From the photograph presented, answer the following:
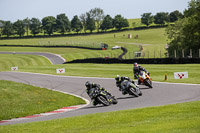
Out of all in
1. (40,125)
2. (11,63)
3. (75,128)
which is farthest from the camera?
(11,63)

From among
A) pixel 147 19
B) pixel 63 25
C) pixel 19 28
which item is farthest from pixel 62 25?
pixel 147 19

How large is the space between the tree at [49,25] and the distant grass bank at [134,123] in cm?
16157

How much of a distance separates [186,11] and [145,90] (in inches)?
1532

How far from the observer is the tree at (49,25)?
17075cm

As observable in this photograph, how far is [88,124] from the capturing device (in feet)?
35.1

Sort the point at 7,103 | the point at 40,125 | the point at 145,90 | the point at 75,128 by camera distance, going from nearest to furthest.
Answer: the point at 75,128 → the point at 40,125 → the point at 7,103 → the point at 145,90

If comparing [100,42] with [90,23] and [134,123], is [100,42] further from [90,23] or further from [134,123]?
[134,123]

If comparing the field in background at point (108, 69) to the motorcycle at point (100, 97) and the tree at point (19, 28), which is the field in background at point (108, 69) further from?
the tree at point (19, 28)

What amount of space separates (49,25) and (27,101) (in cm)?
15657

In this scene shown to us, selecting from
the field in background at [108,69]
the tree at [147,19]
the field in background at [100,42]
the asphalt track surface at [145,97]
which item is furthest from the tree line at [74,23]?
the asphalt track surface at [145,97]

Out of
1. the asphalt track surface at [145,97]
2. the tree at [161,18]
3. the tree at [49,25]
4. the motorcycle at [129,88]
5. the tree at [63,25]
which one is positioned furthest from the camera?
the tree at [161,18]

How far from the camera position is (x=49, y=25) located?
17062 cm

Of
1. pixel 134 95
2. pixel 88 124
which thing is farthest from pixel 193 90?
pixel 88 124

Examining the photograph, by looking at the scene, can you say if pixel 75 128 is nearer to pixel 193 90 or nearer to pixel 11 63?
pixel 193 90
